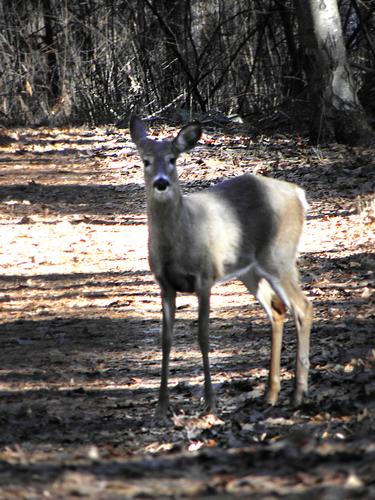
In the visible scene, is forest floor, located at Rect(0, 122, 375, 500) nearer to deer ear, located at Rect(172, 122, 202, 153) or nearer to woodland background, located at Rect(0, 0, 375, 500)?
woodland background, located at Rect(0, 0, 375, 500)

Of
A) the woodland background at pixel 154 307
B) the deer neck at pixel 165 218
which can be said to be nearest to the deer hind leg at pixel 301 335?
the woodland background at pixel 154 307

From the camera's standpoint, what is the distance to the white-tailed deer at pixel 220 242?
22.6 feet

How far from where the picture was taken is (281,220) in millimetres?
7414

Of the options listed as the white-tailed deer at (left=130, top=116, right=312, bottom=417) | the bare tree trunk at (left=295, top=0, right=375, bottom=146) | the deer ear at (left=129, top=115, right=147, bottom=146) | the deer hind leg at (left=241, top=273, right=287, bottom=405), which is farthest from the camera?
the bare tree trunk at (left=295, top=0, right=375, bottom=146)

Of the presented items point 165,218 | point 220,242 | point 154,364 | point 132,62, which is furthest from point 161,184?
point 132,62

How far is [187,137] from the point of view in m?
7.50

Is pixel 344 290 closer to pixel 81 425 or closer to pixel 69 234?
pixel 81 425

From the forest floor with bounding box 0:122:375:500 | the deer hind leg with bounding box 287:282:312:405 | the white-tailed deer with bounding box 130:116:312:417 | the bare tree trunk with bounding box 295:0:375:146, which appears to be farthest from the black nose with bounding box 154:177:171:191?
the bare tree trunk with bounding box 295:0:375:146

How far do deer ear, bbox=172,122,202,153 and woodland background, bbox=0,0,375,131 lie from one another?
14.4 m

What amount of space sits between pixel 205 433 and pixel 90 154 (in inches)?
468

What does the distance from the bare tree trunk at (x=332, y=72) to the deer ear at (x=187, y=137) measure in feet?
27.6

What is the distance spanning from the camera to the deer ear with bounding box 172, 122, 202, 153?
7364 millimetres

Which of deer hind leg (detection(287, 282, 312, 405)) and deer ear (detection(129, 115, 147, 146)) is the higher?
deer ear (detection(129, 115, 147, 146))

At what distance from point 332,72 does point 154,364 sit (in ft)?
28.9
